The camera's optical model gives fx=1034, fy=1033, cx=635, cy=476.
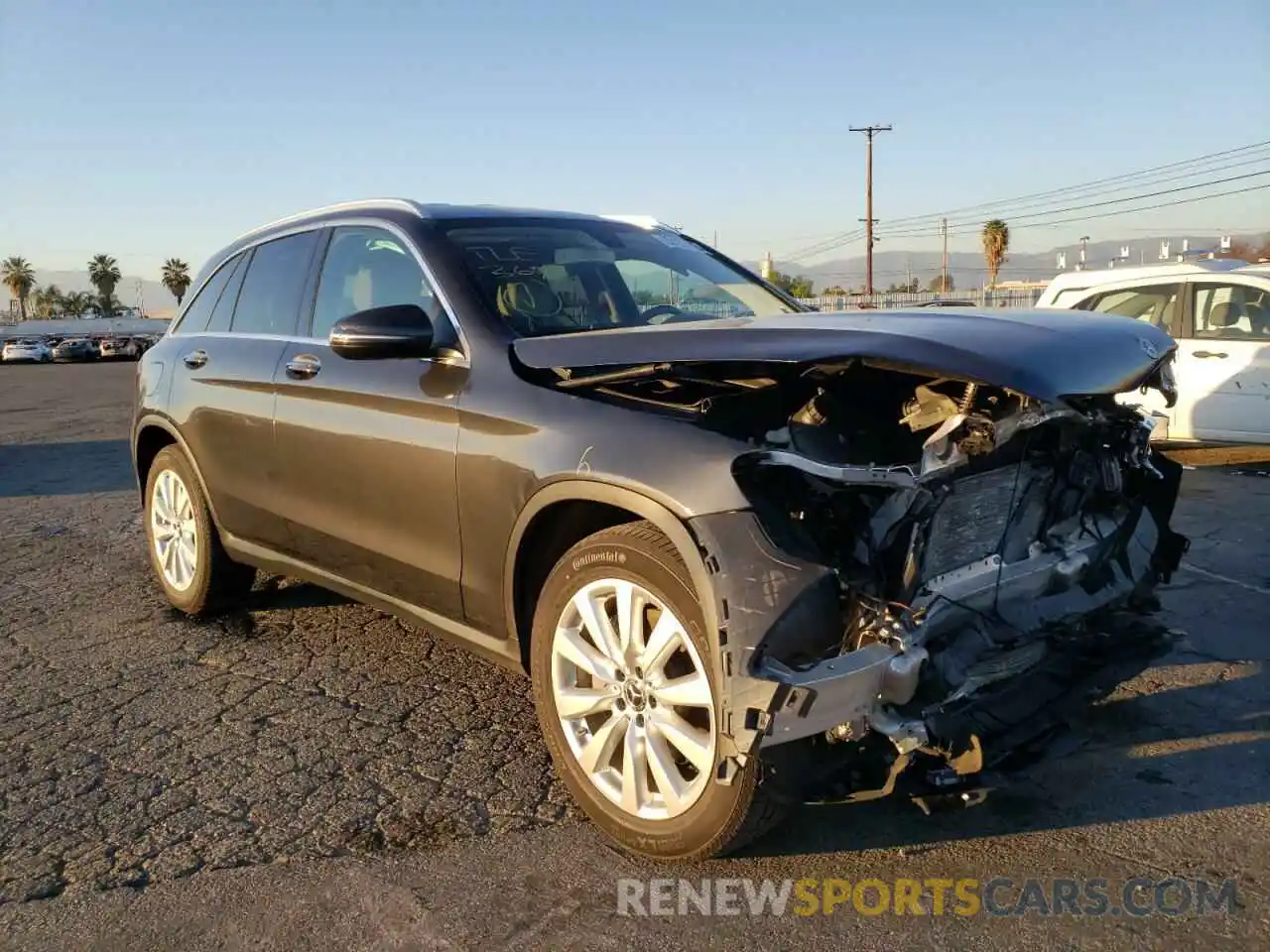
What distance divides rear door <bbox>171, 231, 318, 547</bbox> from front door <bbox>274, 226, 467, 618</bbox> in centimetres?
16

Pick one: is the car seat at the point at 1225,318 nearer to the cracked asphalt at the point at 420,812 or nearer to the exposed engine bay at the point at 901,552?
the cracked asphalt at the point at 420,812

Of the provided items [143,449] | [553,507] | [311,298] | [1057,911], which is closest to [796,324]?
[553,507]

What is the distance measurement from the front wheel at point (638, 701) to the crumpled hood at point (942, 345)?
1.69ft

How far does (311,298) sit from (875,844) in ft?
9.84

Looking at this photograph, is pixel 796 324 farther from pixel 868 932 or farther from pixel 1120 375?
pixel 868 932

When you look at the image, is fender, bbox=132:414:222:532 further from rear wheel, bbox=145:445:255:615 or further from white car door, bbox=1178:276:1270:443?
white car door, bbox=1178:276:1270:443

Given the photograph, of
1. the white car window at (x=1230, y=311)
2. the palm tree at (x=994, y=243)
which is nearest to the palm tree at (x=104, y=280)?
the palm tree at (x=994, y=243)

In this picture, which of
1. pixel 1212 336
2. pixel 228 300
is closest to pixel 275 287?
pixel 228 300

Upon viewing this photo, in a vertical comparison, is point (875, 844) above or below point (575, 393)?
below

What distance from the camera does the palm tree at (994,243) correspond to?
61062 mm

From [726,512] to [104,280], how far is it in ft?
410

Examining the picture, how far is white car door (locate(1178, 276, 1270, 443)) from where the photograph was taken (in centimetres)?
838

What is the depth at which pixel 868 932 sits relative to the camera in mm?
2471

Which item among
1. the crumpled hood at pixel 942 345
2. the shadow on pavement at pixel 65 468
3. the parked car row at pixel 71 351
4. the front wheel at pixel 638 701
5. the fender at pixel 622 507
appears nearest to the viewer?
the crumpled hood at pixel 942 345
